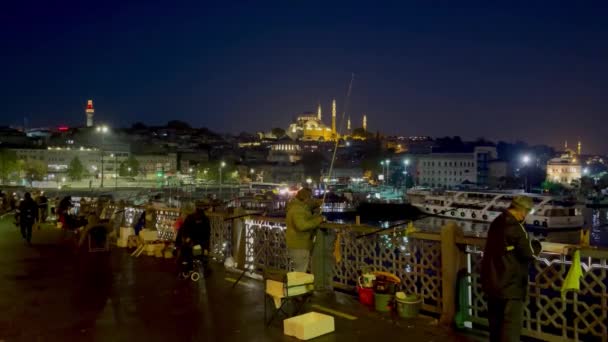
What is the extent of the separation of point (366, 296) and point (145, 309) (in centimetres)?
332

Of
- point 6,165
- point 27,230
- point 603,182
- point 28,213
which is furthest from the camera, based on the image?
point 603,182

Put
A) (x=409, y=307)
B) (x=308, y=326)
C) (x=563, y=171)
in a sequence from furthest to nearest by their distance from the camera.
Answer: (x=563, y=171) < (x=409, y=307) < (x=308, y=326)

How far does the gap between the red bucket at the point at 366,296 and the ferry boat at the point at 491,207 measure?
127 feet

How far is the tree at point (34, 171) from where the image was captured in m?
91.2

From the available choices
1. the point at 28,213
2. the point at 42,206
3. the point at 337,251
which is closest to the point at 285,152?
the point at 42,206

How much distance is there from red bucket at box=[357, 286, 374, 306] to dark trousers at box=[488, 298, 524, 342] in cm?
260

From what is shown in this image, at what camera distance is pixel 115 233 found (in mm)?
14875

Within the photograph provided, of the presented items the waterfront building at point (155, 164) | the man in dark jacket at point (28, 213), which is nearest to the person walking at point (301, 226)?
the man in dark jacket at point (28, 213)

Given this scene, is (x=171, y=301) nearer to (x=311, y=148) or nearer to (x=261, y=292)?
(x=261, y=292)

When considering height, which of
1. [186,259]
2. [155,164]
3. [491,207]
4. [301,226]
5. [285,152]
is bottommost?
[491,207]

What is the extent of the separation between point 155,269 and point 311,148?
16473 cm

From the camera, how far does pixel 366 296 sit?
7641 millimetres

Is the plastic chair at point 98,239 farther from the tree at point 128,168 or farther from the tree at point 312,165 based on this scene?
the tree at point 312,165

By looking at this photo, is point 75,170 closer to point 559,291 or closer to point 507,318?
point 559,291
